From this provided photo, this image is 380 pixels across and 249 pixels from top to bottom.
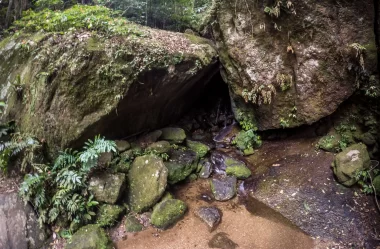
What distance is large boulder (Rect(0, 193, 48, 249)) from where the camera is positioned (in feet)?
15.5

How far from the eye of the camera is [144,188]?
231 inches

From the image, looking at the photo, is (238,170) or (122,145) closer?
(122,145)

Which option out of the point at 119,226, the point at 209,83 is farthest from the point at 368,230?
the point at 209,83

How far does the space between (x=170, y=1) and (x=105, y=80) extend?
5.20 meters

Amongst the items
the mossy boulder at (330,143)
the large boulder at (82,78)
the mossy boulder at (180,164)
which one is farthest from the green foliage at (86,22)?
the mossy boulder at (330,143)

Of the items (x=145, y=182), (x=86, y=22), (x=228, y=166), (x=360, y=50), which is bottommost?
(x=228, y=166)

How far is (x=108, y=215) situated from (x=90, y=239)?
65 cm

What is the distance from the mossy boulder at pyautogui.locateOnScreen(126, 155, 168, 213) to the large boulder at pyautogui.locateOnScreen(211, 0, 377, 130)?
3630 millimetres

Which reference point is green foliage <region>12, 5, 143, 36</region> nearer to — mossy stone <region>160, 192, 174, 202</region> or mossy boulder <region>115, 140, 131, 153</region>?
mossy boulder <region>115, 140, 131, 153</region>

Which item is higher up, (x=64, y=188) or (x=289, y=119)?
(x=289, y=119)

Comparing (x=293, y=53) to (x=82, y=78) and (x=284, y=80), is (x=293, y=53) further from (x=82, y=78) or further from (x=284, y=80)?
(x=82, y=78)

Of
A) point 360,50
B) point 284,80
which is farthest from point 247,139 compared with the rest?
point 360,50

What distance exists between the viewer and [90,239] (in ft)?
15.6

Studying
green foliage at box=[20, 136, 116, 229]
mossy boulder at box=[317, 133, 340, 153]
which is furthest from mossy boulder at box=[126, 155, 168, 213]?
mossy boulder at box=[317, 133, 340, 153]
